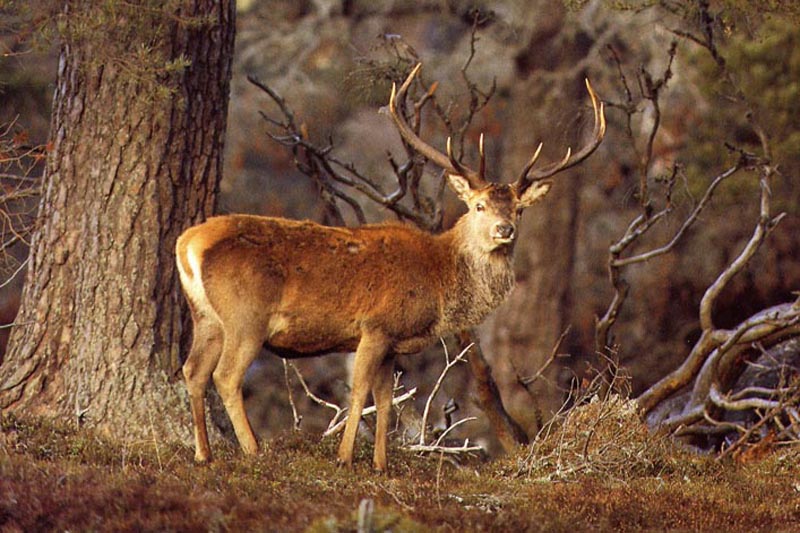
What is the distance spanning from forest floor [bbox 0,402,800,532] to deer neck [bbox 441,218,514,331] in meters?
1.12

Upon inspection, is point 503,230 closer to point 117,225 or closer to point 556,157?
point 117,225

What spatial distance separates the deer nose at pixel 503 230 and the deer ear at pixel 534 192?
1.31ft

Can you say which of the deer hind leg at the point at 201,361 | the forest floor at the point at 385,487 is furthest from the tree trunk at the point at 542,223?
the deer hind leg at the point at 201,361

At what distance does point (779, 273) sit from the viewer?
20.5m

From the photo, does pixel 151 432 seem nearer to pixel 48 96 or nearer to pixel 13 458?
pixel 13 458

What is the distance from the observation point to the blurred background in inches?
706

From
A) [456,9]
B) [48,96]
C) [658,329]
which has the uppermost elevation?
[456,9]

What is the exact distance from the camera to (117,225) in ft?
31.0

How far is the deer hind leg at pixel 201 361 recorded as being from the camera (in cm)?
867

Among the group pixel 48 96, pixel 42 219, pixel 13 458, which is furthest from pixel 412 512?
pixel 48 96

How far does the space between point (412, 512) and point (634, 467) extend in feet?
10.0

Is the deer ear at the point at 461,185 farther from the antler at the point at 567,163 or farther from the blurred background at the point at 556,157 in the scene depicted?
the blurred background at the point at 556,157

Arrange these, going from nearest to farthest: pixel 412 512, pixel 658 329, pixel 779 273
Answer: pixel 412 512, pixel 779 273, pixel 658 329

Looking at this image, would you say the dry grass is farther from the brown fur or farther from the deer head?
the deer head
